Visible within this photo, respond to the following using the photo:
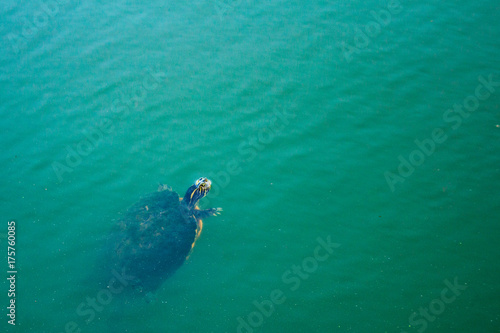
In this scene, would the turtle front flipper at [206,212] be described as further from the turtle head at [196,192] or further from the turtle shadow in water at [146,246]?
the turtle head at [196,192]

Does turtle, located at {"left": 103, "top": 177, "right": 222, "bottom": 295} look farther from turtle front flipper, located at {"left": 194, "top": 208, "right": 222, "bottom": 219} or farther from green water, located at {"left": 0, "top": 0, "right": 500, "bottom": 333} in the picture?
green water, located at {"left": 0, "top": 0, "right": 500, "bottom": 333}

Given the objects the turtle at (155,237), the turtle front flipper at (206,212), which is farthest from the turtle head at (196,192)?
the turtle front flipper at (206,212)

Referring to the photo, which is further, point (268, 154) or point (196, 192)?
point (268, 154)

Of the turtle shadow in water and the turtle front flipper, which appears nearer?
the turtle shadow in water

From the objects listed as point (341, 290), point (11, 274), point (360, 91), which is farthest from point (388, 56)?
point (11, 274)

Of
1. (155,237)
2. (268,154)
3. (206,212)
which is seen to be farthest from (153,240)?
(268,154)

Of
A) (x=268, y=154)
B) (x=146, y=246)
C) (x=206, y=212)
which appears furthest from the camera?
(x=268, y=154)

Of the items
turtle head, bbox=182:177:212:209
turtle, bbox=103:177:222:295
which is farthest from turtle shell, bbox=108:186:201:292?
turtle head, bbox=182:177:212:209

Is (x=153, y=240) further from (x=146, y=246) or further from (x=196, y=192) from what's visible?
(x=196, y=192)
